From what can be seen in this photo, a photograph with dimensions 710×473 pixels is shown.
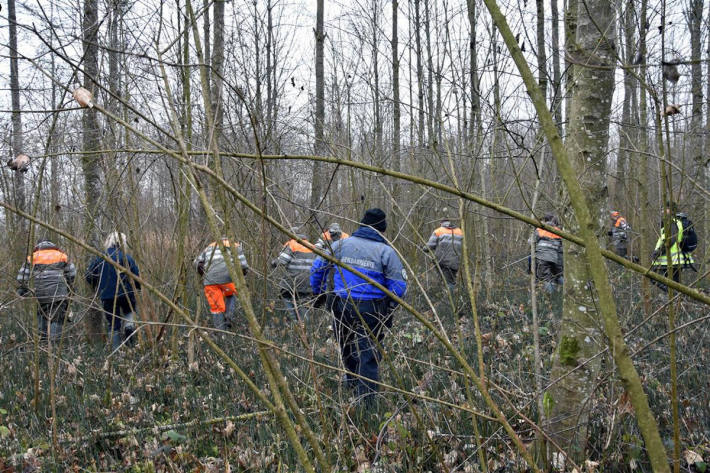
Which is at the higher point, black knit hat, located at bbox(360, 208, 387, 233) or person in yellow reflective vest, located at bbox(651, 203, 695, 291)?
black knit hat, located at bbox(360, 208, 387, 233)

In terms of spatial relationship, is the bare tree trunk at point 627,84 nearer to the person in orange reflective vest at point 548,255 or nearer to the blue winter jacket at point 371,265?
the person in orange reflective vest at point 548,255

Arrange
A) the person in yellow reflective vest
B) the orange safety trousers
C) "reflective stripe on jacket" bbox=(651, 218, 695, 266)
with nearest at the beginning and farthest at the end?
the person in yellow reflective vest → "reflective stripe on jacket" bbox=(651, 218, 695, 266) → the orange safety trousers

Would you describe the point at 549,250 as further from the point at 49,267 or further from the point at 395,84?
the point at 49,267

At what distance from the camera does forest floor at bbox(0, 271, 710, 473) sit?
318 centimetres

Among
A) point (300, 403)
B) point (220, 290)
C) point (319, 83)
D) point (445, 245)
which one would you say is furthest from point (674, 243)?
point (319, 83)

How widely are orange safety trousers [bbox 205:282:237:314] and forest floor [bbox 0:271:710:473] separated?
1190 mm

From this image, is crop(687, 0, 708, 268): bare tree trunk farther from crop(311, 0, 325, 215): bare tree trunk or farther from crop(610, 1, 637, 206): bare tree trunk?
crop(311, 0, 325, 215): bare tree trunk

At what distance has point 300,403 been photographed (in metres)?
4.36

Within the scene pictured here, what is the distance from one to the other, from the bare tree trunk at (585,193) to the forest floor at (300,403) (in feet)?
0.65

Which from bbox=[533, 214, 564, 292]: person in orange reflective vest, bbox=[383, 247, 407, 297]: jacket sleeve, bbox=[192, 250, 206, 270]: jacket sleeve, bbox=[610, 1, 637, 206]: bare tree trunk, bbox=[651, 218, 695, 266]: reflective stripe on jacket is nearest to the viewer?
bbox=[651, 218, 695, 266]: reflective stripe on jacket

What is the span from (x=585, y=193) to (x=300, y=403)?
2.87m

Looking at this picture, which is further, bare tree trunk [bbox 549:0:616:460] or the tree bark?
the tree bark

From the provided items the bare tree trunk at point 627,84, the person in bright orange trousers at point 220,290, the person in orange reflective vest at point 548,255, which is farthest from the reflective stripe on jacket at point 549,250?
the person in bright orange trousers at point 220,290

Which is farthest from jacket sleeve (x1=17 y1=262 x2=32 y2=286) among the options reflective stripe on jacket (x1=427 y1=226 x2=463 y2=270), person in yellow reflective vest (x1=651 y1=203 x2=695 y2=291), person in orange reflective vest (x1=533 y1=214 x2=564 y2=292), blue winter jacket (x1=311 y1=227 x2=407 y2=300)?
person in orange reflective vest (x1=533 y1=214 x2=564 y2=292)
